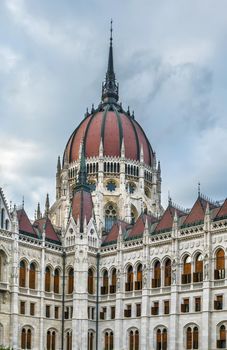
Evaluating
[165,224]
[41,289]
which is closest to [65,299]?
[41,289]

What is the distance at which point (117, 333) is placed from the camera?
76.2m

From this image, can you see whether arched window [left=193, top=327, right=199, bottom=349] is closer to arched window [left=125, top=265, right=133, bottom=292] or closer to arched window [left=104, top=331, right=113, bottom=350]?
arched window [left=125, top=265, right=133, bottom=292]

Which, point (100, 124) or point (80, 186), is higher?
point (100, 124)

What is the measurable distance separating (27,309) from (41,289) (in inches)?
121

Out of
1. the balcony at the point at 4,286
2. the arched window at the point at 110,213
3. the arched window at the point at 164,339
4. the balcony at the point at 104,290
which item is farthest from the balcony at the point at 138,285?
the arched window at the point at 110,213

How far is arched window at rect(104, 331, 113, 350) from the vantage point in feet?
254

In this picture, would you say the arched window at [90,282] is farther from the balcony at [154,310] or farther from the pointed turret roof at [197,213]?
the pointed turret roof at [197,213]

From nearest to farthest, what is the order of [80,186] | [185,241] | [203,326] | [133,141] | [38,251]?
[203,326], [185,241], [38,251], [80,186], [133,141]

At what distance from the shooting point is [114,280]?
79.5 m

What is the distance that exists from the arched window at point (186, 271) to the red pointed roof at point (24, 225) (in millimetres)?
18356

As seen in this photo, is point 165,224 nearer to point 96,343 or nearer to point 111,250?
point 111,250

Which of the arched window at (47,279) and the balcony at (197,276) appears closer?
the balcony at (197,276)

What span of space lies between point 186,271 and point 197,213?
21.6 feet

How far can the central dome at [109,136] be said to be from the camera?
104m
